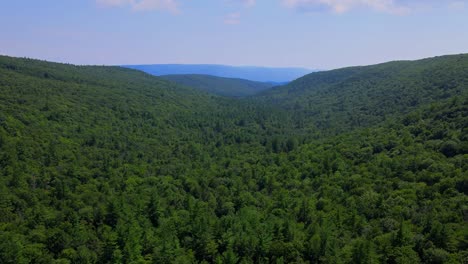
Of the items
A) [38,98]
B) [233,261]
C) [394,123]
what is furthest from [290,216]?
[38,98]

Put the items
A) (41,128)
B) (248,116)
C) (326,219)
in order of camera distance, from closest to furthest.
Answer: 1. (326,219)
2. (41,128)
3. (248,116)

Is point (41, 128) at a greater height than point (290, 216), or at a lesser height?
greater

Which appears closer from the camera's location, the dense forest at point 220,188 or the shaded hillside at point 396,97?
the dense forest at point 220,188

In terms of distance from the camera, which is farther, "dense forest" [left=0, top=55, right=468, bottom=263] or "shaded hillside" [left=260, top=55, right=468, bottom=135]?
"shaded hillside" [left=260, top=55, right=468, bottom=135]

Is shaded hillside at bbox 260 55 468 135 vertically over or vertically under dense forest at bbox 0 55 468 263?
over

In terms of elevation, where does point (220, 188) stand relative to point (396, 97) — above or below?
below

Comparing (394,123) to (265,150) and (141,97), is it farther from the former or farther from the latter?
(141,97)

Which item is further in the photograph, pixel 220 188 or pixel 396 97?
pixel 396 97

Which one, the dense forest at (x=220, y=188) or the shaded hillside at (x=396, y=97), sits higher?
the shaded hillside at (x=396, y=97)
